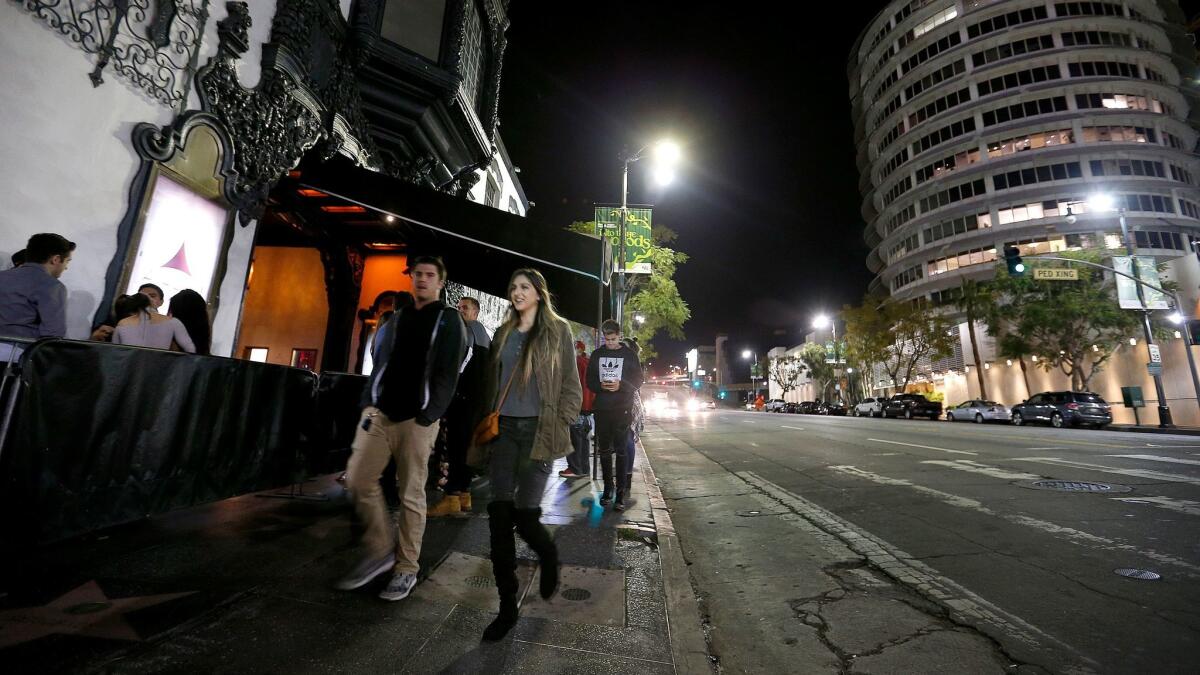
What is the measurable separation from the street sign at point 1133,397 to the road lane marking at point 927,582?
29586 millimetres

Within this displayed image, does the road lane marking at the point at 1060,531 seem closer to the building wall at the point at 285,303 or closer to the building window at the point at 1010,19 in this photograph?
the building wall at the point at 285,303

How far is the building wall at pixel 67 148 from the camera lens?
13.3ft

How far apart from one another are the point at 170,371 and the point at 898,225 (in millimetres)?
66303

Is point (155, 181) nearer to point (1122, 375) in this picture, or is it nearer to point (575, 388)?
point (575, 388)

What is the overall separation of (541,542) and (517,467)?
0.48m

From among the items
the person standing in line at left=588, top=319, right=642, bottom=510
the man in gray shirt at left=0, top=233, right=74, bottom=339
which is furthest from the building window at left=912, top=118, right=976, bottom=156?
the man in gray shirt at left=0, top=233, right=74, bottom=339

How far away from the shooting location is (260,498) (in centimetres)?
504

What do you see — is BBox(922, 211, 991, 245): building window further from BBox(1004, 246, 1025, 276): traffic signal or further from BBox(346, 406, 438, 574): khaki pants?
BBox(346, 406, 438, 574): khaki pants

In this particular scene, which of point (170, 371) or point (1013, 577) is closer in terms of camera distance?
point (170, 371)

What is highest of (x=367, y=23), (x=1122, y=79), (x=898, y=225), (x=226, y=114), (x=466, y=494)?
(x=1122, y=79)

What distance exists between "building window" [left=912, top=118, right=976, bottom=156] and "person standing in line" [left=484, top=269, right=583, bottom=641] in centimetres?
6332

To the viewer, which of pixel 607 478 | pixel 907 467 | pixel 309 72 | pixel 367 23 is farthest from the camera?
pixel 907 467

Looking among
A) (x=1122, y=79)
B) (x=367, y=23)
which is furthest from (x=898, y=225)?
(x=367, y=23)

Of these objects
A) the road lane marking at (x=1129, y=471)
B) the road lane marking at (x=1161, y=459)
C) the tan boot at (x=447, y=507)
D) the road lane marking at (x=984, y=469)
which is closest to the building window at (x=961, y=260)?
the road lane marking at (x=1161, y=459)
